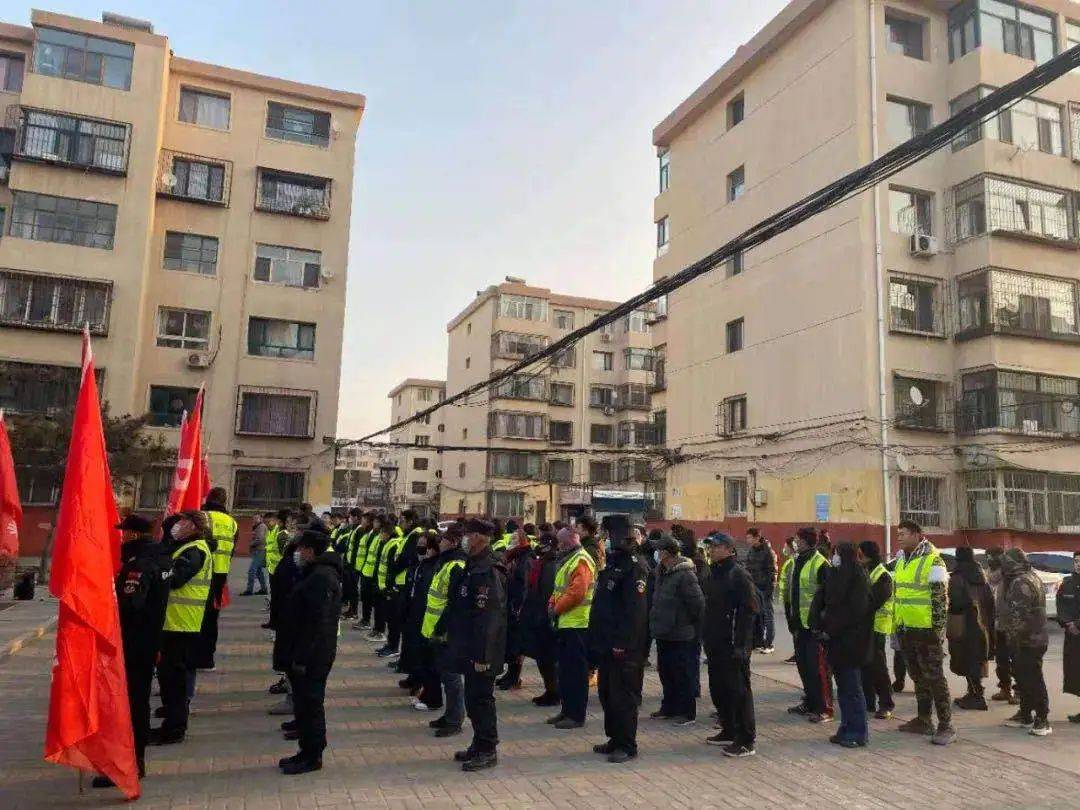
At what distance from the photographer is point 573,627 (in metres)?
7.96

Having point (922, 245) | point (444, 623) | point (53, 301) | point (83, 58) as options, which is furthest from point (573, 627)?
point (83, 58)

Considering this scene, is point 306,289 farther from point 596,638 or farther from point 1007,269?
point 596,638

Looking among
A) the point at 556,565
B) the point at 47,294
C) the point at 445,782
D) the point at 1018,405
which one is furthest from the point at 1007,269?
the point at 47,294

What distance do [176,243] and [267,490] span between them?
934 centimetres

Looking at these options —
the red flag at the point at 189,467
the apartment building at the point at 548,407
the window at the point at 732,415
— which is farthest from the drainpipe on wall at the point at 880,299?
the apartment building at the point at 548,407

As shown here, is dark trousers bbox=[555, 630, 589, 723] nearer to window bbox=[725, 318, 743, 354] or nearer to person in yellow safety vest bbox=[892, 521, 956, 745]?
person in yellow safety vest bbox=[892, 521, 956, 745]

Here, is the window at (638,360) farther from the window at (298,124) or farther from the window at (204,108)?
the window at (204,108)

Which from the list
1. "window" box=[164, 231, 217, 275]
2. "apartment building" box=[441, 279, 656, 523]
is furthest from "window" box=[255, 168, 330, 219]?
"apartment building" box=[441, 279, 656, 523]

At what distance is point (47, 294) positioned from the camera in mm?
25938

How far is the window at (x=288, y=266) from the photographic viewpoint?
2908 centimetres

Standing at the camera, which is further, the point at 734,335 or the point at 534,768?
the point at 734,335

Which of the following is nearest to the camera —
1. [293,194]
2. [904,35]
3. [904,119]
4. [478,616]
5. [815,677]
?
[478,616]

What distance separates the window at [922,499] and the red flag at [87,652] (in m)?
21.7

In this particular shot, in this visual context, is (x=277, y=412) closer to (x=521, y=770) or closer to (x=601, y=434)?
(x=521, y=770)
